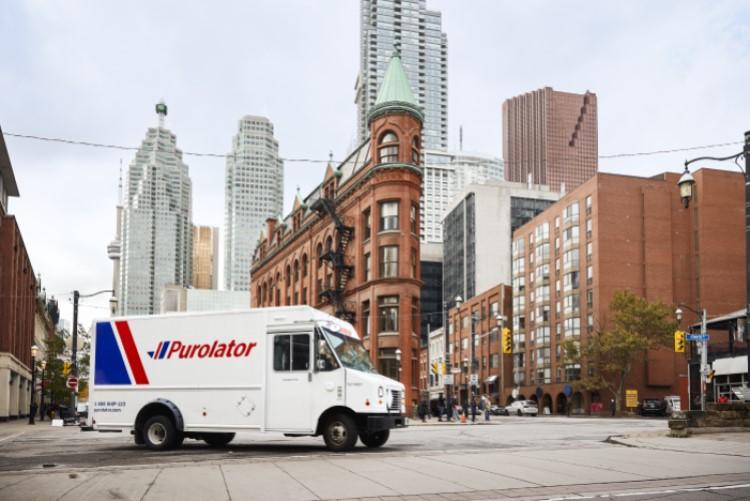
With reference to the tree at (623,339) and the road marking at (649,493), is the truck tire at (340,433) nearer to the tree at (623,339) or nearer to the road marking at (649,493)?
the road marking at (649,493)

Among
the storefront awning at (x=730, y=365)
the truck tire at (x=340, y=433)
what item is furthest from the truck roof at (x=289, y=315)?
the storefront awning at (x=730, y=365)

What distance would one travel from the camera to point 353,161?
61375 millimetres

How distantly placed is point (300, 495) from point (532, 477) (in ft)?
12.0

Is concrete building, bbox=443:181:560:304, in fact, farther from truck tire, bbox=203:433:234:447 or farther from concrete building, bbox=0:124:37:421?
truck tire, bbox=203:433:234:447

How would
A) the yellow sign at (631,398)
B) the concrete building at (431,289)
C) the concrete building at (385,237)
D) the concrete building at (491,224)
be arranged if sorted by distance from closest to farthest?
1. the concrete building at (385,237)
2. the yellow sign at (631,398)
3. the concrete building at (491,224)
4. the concrete building at (431,289)

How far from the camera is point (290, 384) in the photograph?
727 inches

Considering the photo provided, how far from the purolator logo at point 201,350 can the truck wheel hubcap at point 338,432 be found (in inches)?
104

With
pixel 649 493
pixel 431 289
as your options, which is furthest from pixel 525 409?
pixel 431 289

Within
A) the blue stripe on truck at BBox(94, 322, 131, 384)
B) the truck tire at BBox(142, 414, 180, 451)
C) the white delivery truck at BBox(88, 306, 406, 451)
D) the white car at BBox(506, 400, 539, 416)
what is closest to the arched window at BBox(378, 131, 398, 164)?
the white car at BBox(506, 400, 539, 416)

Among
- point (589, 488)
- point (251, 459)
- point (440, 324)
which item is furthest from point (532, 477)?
point (440, 324)

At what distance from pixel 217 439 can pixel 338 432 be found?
4.13 metres

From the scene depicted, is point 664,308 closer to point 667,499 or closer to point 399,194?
point 399,194

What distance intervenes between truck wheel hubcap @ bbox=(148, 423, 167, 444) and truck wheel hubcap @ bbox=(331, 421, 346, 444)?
166 inches

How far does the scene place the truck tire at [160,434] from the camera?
19.0 metres
